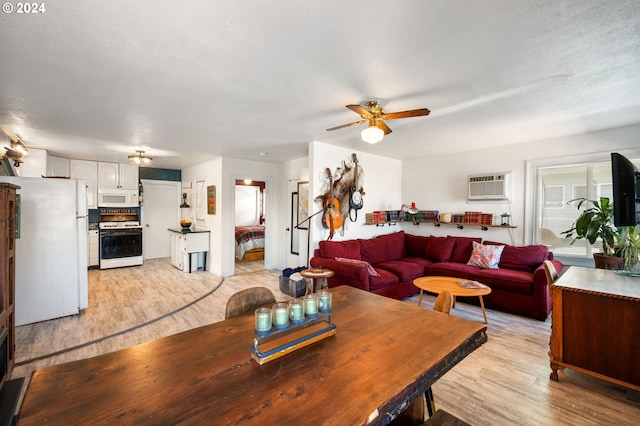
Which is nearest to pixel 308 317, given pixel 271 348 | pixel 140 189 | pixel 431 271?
pixel 271 348

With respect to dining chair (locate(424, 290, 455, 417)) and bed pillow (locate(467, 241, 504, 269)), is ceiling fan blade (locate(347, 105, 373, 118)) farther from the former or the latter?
bed pillow (locate(467, 241, 504, 269))

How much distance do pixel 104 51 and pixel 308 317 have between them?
2.16 meters

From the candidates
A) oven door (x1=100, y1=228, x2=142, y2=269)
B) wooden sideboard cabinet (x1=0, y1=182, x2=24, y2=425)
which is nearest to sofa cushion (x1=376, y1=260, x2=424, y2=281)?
wooden sideboard cabinet (x1=0, y1=182, x2=24, y2=425)

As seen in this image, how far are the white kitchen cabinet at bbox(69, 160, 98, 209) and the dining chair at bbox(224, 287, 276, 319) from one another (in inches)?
243

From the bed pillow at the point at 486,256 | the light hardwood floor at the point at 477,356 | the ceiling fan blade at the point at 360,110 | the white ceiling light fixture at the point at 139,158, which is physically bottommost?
the light hardwood floor at the point at 477,356

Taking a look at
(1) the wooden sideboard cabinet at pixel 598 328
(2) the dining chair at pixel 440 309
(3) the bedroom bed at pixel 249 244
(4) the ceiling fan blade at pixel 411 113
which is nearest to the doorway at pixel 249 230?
(3) the bedroom bed at pixel 249 244

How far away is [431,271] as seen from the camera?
4406 mm

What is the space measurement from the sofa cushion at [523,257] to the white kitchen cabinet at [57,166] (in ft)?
26.8

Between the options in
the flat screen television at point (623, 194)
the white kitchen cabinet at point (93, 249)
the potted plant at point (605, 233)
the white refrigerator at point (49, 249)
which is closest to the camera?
the flat screen television at point (623, 194)

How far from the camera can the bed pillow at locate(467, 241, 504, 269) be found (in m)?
4.11

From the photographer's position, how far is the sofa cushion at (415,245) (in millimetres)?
5082

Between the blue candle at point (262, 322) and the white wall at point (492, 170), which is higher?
the white wall at point (492, 170)

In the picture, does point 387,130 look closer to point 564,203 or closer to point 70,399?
point 70,399

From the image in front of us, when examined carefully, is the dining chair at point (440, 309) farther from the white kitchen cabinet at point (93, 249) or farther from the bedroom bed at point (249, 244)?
the white kitchen cabinet at point (93, 249)
